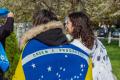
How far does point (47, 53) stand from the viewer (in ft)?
19.4

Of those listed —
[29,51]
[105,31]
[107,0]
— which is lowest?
[105,31]

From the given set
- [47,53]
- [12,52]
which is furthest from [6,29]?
[12,52]

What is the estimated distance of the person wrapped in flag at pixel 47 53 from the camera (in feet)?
19.2

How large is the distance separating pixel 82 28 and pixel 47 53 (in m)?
0.80

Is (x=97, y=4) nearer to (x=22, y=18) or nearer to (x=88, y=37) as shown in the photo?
(x=22, y=18)

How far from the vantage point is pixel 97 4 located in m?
23.7

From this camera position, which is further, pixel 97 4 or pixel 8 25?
pixel 97 4

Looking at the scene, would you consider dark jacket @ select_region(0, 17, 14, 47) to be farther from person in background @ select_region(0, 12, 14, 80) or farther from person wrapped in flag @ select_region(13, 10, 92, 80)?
person wrapped in flag @ select_region(13, 10, 92, 80)

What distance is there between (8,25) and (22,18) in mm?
15799

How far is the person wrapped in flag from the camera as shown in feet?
19.2

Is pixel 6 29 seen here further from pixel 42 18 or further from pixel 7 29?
pixel 42 18

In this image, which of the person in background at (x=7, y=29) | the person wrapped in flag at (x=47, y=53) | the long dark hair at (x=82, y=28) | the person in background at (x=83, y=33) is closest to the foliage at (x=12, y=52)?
the person in background at (x=7, y=29)

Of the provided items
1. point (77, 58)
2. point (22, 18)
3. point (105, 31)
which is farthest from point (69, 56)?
point (105, 31)

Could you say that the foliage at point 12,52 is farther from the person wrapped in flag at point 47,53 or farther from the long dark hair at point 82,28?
the person wrapped in flag at point 47,53
